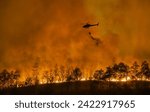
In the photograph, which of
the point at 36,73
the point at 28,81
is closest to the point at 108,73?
the point at 36,73

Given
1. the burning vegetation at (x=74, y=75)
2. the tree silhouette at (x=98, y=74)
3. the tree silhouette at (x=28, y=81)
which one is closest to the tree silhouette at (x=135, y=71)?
the burning vegetation at (x=74, y=75)

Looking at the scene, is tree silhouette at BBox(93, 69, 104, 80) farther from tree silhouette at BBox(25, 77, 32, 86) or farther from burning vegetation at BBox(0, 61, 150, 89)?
tree silhouette at BBox(25, 77, 32, 86)

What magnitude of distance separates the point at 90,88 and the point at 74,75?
1.24 feet

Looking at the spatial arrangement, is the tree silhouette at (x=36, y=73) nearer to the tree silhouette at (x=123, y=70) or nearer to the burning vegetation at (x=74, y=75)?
the burning vegetation at (x=74, y=75)

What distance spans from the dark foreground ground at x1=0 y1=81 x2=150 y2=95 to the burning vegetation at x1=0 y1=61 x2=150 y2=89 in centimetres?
7

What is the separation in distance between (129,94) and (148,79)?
0.45 meters

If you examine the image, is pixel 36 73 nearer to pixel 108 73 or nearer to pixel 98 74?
pixel 98 74

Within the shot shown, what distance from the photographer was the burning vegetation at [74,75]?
9.43 m

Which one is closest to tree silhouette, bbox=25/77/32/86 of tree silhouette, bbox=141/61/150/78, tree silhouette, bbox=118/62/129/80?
tree silhouette, bbox=118/62/129/80

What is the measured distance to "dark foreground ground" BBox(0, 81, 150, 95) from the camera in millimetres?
9352

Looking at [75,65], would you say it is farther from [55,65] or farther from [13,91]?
[13,91]

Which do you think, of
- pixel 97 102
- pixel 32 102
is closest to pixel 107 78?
pixel 97 102

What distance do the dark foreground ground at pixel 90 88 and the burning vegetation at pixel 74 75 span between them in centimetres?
7

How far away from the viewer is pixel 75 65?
9.66 meters
